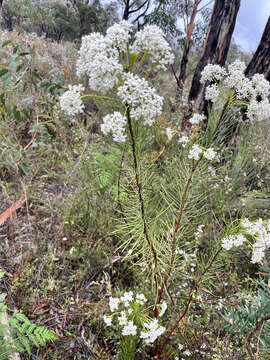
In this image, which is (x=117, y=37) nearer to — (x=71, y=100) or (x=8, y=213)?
(x=71, y=100)

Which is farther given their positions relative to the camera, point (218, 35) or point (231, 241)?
point (218, 35)

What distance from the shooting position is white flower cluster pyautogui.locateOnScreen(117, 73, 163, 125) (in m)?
0.83

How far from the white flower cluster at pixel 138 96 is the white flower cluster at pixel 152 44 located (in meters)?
0.13

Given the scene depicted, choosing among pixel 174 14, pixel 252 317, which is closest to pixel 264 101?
pixel 252 317

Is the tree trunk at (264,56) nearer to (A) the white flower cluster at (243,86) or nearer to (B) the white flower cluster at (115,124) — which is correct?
(A) the white flower cluster at (243,86)

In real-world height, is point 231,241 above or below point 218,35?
below

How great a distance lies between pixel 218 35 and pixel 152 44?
307cm

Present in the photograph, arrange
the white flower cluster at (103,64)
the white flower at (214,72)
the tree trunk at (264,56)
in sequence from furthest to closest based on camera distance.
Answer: the tree trunk at (264,56) < the white flower at (214,72) < the white flower cluster at (103,64)

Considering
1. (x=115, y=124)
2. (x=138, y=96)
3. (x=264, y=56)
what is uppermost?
(x=264, y=56)

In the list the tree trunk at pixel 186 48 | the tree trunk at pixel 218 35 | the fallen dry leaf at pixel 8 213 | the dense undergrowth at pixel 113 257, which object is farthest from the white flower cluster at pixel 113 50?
the tree trunk at pixel 186 48

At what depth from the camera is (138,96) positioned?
847mm

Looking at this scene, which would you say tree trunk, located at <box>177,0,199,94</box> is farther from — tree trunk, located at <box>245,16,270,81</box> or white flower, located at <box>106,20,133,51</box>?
white flower, located at <box>106,20,133,51</box>

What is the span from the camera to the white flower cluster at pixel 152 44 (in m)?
0.89

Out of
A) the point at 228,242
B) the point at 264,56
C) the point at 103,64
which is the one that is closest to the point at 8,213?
the point at 103,64
